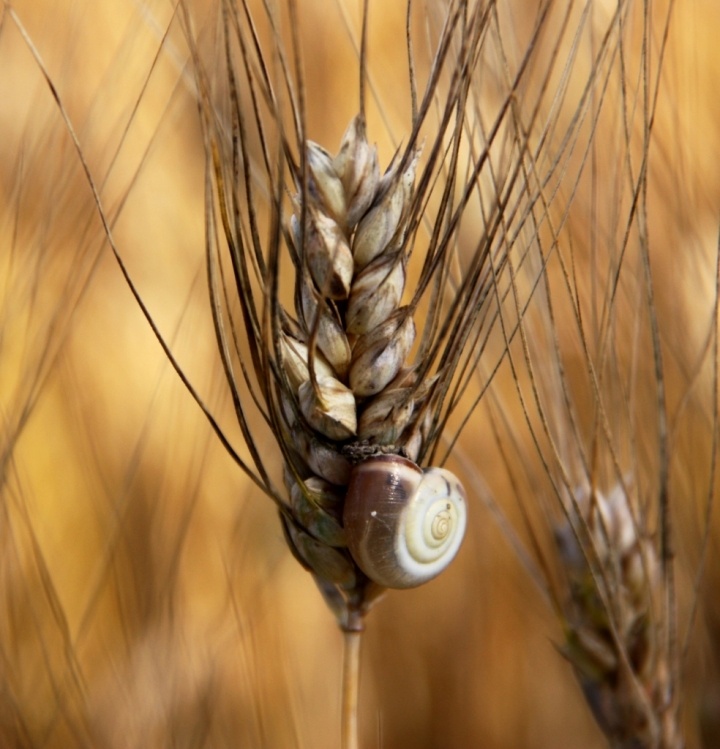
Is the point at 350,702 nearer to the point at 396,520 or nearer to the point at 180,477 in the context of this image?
the point at 396,520

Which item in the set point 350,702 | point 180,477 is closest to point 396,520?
point 350,702

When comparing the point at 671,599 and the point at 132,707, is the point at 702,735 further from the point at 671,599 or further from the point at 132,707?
the point at 132,707

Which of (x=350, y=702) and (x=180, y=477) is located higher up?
(x=180, y=477)

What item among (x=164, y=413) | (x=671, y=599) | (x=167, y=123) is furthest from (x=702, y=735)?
(x=167, y=123)

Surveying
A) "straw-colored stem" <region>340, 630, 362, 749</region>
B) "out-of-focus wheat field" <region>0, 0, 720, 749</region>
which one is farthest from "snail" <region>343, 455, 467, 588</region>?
"out-of-focus wheat field" <region>0, 0, 720, 749</region>

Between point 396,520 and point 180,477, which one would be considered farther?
point 180,477

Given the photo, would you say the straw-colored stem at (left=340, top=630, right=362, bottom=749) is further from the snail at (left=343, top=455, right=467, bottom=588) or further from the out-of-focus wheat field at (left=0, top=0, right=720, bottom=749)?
the out-of-focus wheat field at (left=0, top=0, right=720, bottom=749)

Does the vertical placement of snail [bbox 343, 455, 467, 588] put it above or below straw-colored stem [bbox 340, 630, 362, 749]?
above
